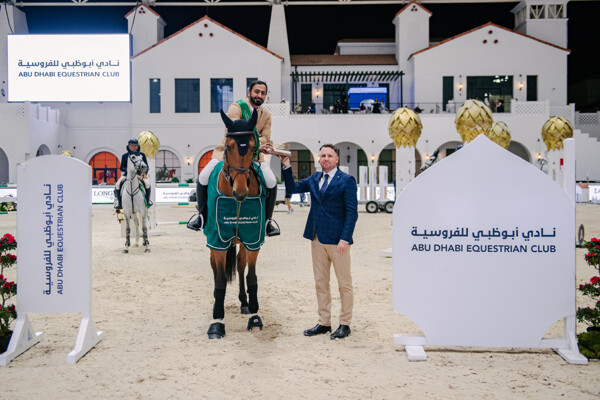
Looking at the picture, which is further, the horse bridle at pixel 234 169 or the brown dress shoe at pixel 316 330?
the brown dress shoe at pixel 316 330

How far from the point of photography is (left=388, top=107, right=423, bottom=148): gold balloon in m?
10.4

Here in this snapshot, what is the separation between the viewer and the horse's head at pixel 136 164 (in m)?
11.2

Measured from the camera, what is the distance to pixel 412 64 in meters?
33.0

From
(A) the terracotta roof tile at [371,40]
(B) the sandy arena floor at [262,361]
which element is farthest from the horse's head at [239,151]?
(A) the terracotta roof tile at [371,40]

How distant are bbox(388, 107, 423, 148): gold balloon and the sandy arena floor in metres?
4.23

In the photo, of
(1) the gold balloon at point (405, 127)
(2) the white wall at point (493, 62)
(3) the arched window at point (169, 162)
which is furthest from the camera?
(3) the arched window at point (169, 162)

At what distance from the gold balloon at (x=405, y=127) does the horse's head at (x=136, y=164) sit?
5505 mm

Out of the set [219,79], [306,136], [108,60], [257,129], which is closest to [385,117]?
[306,136]

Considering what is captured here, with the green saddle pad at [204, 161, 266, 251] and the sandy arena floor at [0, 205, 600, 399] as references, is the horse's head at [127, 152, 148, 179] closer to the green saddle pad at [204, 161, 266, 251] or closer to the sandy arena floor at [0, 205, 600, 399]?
the sandy arena floor at [0, 205, 600, 399]

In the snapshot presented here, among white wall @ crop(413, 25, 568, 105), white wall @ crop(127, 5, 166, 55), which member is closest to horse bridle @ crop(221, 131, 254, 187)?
white wall @ crop(413, 25, 568, 105)

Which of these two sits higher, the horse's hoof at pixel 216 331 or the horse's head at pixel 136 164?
the horse's head at pixel 136 164

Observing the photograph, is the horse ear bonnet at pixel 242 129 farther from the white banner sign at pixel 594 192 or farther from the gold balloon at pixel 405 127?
the white banner sign at pixel 594 192

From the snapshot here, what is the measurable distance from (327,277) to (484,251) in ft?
5.21

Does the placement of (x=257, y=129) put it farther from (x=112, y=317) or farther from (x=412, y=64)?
(x=412, y=64)
